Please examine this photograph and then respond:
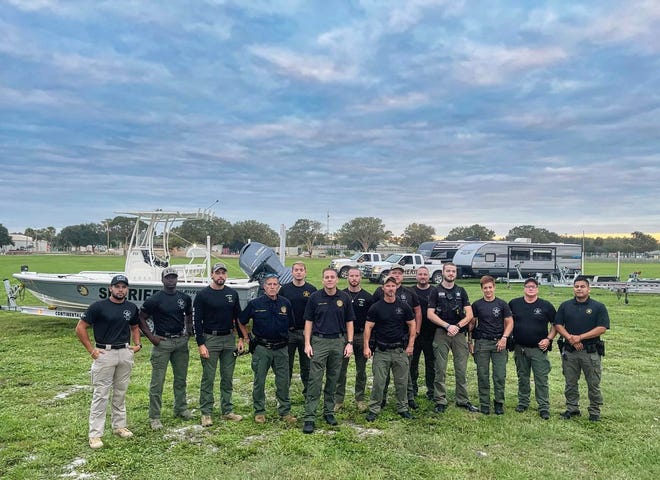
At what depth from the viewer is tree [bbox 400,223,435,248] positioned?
325 feet

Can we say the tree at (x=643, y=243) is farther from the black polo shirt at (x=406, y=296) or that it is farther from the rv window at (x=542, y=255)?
the black polo shirt at (x=406, y=296)

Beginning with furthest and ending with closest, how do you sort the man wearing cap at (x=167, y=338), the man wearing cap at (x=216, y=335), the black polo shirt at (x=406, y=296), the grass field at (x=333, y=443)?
the black polo shirt at (x=406, y=296)
the man wearing cap at (x=216, y=335)
the man wearing cap at (x=167, y=338)
the grass field at (x=333, y=443)

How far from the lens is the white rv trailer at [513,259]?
2712 centimetres

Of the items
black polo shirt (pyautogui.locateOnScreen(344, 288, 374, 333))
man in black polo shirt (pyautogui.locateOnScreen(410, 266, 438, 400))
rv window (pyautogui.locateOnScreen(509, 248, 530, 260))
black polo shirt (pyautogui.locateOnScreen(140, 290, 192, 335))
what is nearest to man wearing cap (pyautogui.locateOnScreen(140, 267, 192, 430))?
black polo shirt (pyautogui.locateOnScreen(140, 290, 192, 335))

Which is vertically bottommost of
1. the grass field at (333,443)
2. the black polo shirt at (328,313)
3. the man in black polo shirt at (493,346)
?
the grass field at (333,443)

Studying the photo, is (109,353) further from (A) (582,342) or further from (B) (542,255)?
(B) (542,255)

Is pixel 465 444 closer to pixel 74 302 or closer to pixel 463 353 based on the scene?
pixel 463 353

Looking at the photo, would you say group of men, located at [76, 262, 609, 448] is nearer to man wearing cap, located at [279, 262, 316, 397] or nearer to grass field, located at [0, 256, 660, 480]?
man wearing cap, located at [279, 262, 316, 397]

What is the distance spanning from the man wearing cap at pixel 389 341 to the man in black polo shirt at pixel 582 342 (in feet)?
5.91

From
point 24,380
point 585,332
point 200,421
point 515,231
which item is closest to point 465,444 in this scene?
point 585,332

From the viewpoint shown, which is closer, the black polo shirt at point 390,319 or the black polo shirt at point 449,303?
the black polo shirt at point 390,319

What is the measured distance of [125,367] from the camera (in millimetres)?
4926

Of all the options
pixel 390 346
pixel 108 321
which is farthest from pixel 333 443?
pixel 108 321

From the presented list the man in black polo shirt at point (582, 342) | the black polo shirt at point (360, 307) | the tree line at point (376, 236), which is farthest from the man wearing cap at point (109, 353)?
the tree line at point (376, 236)
